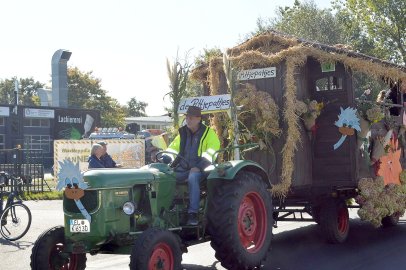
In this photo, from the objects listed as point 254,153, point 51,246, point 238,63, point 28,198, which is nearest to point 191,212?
point 51,246

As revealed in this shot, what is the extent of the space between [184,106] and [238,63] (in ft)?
4.24

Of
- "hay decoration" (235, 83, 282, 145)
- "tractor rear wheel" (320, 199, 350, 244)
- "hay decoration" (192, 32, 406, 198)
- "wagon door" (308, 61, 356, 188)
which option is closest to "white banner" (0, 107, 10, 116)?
"hay decoration" (192, 32, 406, 198)

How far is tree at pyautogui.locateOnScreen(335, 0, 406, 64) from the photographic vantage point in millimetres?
31109

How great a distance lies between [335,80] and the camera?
951 cm

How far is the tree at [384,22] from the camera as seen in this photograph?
31.1 meters

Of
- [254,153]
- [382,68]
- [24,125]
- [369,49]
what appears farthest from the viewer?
[24,125]

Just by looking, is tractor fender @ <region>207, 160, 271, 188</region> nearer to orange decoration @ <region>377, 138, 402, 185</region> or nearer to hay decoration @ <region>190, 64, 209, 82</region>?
hay decoration @ <region>190, 64, 209, 82</region>

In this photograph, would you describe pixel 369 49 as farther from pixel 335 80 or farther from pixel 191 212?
pixel 191 212

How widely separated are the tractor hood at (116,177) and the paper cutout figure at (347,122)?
11.6ft

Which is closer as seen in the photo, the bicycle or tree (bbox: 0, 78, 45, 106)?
the bicycle

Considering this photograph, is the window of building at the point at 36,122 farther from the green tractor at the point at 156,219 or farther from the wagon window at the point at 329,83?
the green tractor at the point at 156,219

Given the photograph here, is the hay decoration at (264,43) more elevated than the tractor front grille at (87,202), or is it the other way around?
the hay decoration at (264,43)

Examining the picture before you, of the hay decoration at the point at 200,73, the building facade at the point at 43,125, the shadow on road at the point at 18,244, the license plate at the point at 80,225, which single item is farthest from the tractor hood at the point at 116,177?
the building facade at the point at 43,125

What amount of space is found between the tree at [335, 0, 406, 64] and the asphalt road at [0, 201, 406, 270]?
2199 centimetres
